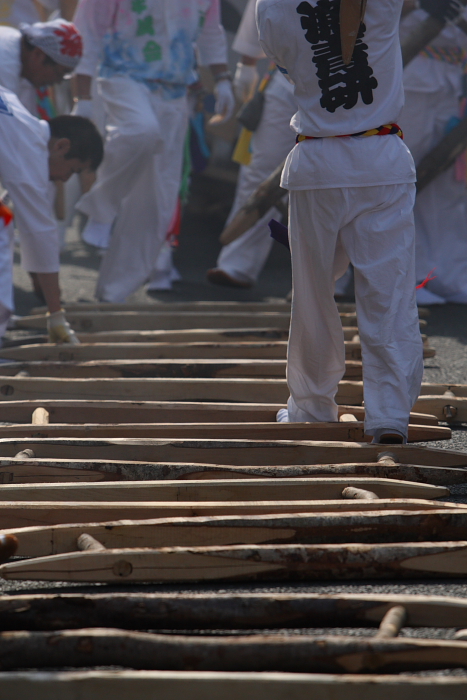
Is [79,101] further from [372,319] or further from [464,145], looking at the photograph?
[372,319]

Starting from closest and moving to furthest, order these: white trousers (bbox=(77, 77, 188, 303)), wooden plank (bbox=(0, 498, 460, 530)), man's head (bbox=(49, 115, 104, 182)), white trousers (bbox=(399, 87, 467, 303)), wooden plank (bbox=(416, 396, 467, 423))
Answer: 1. wooden plank (bbox=(0, 498, 460, 530))
2. wooden plank (bbox=(416, 396, 467, 423))
3. man's head (bbox=(49, 115, 104, 182))
4. white trousers (bbox=(77, 77, 188, 303))
5. white trousers (bbox=(399, 87, 467, 303))

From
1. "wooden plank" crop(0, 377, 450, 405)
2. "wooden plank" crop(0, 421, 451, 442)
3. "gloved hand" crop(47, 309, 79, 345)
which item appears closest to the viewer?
"wooden plank" crop(0, 421, 451, 442)

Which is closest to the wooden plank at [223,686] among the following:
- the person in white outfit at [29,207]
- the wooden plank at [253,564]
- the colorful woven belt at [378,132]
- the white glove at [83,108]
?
the wooden plank at [253,564]

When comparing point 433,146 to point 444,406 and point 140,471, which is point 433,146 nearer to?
point 444,406

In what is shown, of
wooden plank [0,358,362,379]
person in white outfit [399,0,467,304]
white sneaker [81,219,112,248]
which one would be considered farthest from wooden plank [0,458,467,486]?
white sneaker [81,219,112,248]

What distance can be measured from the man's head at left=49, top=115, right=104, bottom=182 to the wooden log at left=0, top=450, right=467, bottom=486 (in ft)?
7.65

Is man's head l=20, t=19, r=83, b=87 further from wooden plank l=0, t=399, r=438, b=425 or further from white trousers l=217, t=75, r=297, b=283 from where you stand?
wooden plank l=0, t=399, r=438, b=425

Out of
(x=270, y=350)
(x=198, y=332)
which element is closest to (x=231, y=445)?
(x=270, y=350)

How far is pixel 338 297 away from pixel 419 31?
1531 mm

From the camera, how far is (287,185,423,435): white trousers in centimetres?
235

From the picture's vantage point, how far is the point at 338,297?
5113 mm

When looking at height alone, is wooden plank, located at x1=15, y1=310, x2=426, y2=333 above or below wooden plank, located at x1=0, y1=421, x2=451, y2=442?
above

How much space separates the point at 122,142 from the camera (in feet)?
15.4

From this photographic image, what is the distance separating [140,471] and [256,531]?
45cm
